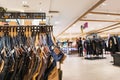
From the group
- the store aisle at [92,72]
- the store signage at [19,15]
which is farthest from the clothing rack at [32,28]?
the store aisle at [92,72]

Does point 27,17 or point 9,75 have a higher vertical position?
point 27,17

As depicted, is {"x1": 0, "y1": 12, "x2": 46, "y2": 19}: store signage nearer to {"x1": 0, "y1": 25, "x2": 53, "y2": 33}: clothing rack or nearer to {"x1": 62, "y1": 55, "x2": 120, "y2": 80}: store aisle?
{"x1": 0, "y1": 25, "x2": 53, "y2": 33}: clothing rack

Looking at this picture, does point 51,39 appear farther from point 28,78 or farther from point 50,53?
point 28,78

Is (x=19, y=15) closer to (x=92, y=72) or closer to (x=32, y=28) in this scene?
(x=32, y=28)

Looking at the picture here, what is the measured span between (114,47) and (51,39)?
269 inches

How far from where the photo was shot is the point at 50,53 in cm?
239

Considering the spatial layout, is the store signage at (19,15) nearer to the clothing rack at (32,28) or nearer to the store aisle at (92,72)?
the clothing rack at (32,28)

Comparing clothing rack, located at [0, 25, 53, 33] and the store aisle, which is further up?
clothing rack, located at [0, 25, 53, 33]

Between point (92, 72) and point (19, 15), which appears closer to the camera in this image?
point (19, 15)

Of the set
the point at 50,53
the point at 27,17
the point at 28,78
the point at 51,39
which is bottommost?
the point at 28,78

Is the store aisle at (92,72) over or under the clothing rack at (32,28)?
under

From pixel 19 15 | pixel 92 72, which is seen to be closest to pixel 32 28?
pixel 19 15

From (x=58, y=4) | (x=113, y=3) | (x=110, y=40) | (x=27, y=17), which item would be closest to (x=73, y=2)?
(x=58, y=4)

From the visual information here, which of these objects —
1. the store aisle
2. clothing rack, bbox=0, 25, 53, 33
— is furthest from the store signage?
the store aisle
